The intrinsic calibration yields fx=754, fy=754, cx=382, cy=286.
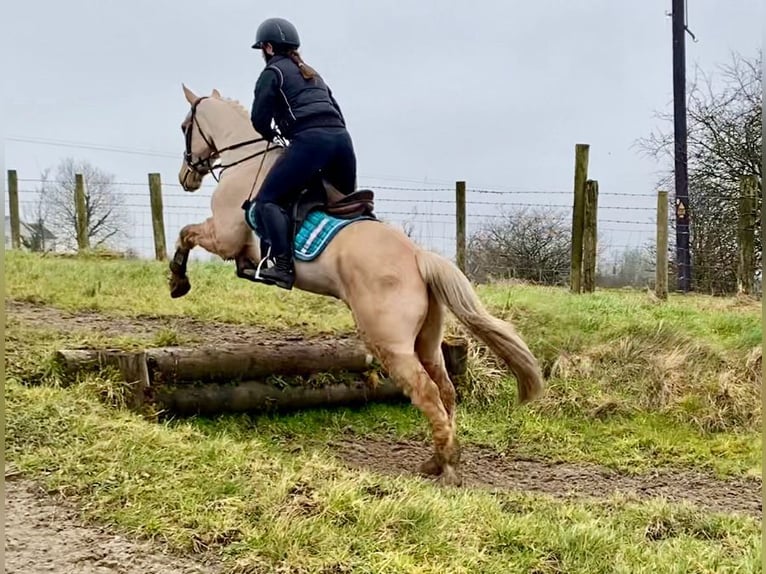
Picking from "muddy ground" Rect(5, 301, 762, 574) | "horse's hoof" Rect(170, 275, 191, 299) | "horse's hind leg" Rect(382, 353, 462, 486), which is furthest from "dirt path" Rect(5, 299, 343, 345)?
"horse's hind leg" Rect(382, 353, 462, 486)

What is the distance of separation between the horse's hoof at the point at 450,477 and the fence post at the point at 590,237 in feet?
22.8

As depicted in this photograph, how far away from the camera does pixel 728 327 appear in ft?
27.9

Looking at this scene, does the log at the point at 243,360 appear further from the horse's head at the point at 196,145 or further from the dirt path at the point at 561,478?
the horse's head at the point at 196,145

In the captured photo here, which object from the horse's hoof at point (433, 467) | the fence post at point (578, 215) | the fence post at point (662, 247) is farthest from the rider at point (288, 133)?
the fence post at point (662, 247)

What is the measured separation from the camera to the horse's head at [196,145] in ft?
18.7

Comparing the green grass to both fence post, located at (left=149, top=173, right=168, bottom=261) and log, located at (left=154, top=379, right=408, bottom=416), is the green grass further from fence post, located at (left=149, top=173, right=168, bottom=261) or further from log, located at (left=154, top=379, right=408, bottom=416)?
fence post, located at (left=149, top=173, right=168, bottom=261)

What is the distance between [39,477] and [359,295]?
2057 mm

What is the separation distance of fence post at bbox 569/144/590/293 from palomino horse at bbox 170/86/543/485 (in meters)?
6.41

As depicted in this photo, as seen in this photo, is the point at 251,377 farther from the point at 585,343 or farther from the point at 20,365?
the point at 585,343

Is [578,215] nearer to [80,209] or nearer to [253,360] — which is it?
[253,360]

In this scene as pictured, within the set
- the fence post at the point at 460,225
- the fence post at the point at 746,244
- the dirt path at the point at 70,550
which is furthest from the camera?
the fence post at the point at 460,225

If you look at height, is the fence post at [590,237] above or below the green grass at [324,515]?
above

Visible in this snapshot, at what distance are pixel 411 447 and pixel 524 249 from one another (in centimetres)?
807

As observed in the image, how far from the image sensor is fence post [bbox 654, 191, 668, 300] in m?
11.0
